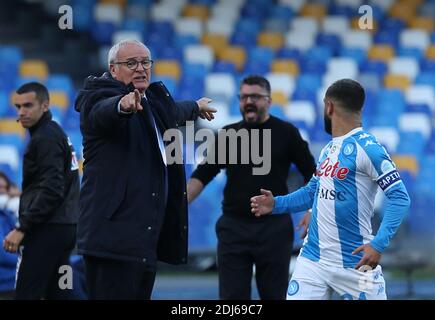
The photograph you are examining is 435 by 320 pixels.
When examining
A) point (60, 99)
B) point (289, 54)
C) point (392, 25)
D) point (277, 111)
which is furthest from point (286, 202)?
point (392, 25)

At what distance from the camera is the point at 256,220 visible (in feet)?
25.1

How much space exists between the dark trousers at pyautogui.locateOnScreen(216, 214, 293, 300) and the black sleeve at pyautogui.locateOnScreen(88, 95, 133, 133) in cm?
251

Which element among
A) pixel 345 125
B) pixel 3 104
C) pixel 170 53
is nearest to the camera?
pixel 345 125

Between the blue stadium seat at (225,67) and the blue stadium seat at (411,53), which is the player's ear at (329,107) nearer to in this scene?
the blue stadium seat at (225,67)

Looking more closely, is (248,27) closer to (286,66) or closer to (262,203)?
(286,66)

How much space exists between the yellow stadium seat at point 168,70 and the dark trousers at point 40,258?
30.0 feet

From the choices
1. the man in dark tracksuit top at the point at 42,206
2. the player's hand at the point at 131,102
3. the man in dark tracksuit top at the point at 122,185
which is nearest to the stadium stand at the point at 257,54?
the man in dark tracksuit top at the point at 42,206

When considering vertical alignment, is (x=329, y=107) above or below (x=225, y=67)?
below

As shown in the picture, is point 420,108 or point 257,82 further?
point 420,108

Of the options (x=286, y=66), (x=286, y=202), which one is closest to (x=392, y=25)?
(x=286, y=66)

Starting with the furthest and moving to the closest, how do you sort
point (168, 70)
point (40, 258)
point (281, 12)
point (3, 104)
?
point (281, 12) → point (168, 70) → point (3, 104) → point (40, 258)

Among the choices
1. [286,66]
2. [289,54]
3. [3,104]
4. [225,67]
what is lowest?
[3,104]

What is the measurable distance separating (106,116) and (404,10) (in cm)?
1418
